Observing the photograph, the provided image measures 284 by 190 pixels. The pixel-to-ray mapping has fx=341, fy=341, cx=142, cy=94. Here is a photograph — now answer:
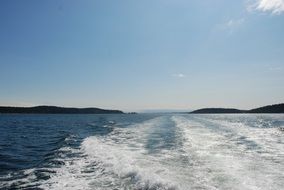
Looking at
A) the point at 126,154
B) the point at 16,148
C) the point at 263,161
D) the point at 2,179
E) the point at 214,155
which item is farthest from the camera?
the point at 16,148

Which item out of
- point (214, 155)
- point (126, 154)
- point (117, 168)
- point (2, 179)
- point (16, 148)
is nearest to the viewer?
point (2, 179)

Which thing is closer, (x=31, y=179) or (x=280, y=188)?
(x=280, y=188)

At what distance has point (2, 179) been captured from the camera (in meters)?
13.3

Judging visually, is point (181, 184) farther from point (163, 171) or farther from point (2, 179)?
point (2, 179)

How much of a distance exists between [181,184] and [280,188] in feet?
10.6

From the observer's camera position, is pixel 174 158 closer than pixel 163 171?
No

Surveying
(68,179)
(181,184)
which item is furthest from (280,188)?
(68,179)

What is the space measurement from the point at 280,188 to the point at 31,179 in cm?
913

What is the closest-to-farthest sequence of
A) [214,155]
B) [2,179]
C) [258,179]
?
[258,179], [2,179], [214,155]

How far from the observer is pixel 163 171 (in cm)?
1401

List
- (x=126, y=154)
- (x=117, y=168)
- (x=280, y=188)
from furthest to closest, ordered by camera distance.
→ (x=126, y=154) < (x=117, y=168) < (x=280, y=188)

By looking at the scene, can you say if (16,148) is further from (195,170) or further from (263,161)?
(263,161)

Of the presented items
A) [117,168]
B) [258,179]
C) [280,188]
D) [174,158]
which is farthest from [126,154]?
[280,188]

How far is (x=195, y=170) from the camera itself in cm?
1409
